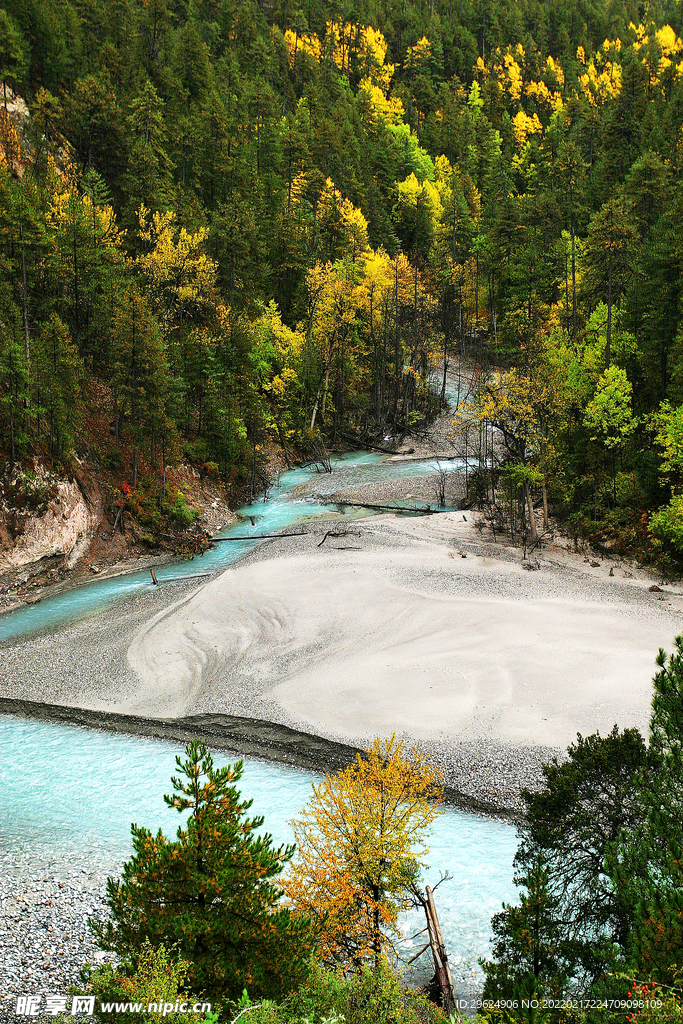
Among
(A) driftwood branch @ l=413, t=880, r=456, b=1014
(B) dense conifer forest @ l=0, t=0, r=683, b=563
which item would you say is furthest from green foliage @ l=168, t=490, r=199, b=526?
(A) driftwood branch @ l=413, t=880, r=456, b=1014

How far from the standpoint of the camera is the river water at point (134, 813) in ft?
43.0

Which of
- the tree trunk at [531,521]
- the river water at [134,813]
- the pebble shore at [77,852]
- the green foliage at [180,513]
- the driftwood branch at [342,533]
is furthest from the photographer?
the green foliage at [180,513]

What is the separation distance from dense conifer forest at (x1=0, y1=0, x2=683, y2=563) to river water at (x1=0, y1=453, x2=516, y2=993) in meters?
15.8

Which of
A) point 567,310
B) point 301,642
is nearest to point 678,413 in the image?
point 301,642

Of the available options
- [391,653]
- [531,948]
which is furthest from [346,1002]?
[391,653]

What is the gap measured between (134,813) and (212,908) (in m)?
8.02

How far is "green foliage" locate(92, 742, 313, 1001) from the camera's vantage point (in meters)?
8.09

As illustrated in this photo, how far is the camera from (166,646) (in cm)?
2273

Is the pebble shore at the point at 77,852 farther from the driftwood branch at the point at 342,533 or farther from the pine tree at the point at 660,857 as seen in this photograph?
the driftwood branch at the point at 342,533

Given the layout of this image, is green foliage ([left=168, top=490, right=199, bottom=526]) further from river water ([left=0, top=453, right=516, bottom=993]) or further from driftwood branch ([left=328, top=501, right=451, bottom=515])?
river water ([left=0, top=453, right=516, bottom=993])

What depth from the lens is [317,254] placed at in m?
59.7

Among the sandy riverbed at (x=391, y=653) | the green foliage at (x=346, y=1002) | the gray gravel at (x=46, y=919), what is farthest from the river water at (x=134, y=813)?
the green foliage at (x=346, y=1002)

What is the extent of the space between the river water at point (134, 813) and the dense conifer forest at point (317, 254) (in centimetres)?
1584

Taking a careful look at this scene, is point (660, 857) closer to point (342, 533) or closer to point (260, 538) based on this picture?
point (342, 533)
